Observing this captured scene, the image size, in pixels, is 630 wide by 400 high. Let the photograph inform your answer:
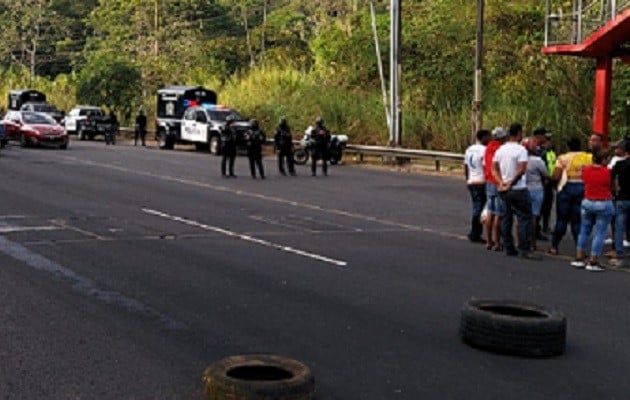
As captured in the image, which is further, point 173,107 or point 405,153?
point 173,107

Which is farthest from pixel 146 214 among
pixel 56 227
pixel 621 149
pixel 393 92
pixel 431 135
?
pixel 431 135

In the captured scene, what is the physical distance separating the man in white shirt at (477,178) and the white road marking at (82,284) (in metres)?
6.12

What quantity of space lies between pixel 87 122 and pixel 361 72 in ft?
50.1

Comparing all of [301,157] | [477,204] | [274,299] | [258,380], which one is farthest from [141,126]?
[258,380]

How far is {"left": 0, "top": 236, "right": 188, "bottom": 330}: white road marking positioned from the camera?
8116 millimetres

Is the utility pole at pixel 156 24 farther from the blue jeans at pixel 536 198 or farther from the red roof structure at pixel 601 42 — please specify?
the blue jeans at pixel 536 198

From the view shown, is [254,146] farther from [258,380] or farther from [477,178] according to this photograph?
[258,380]

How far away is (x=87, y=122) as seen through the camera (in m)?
44.4

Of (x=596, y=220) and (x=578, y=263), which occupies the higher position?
(x=596, y=220)

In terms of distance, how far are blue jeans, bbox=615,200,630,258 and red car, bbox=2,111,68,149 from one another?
26914 mm

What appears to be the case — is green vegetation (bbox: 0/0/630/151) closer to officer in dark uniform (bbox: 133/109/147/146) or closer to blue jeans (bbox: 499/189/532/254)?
officer in dark uniform (bbox: 133/109/147/146)

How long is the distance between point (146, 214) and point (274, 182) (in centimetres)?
713

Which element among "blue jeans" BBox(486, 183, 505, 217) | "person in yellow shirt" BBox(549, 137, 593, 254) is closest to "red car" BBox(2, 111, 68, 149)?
"blue jeans" BBox(486, 183, 505, 217)

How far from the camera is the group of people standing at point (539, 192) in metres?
11.3
